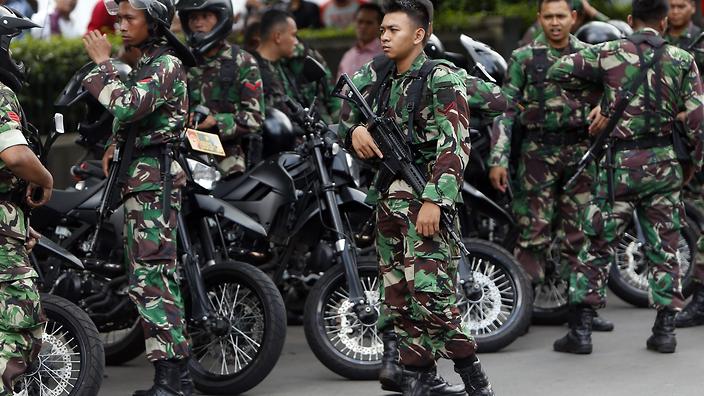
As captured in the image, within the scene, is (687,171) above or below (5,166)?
below

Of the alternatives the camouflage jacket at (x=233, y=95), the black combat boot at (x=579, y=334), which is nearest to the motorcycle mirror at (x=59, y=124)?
the camouflage jacket at (x=233, y=95)

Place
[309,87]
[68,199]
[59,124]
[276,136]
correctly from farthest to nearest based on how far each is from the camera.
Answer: [309,87] → [276,136] → [68,199] → [59,124]

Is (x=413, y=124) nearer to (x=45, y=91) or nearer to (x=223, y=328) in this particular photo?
(x=223, y=328)

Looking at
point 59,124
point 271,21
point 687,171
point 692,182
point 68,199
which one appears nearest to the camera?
point 59,124

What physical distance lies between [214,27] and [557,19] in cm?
209

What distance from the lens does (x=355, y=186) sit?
26.5 ft

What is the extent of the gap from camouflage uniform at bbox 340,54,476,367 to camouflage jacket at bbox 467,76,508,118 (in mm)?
355

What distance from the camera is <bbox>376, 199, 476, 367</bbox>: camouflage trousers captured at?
21.2ft

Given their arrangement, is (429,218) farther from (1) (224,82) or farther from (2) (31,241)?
(1) (224,82)

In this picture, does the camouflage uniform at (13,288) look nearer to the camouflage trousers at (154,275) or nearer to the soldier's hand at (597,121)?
the camouflage trousers at (154,275)

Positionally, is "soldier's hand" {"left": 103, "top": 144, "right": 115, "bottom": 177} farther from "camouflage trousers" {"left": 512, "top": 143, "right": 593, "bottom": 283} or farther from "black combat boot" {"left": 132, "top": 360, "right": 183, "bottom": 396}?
"camouflage trousers" {"left": 512, "top": 143, "right": 593, "bottom": 283}

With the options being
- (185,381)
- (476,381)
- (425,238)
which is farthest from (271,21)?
(476,381)

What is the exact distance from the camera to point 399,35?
21.3 ft

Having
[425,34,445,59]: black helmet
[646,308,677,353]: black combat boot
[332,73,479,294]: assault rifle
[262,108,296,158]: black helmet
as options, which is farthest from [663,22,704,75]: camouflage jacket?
[332,73,479,294]: assault rifle
